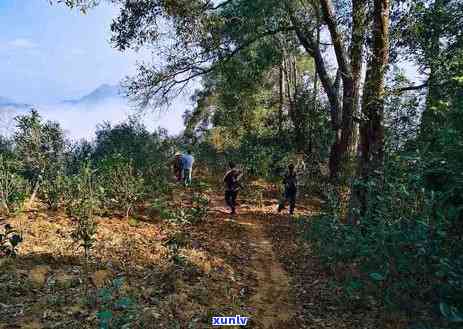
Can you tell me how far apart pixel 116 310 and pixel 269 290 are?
263 cm

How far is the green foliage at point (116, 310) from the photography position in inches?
175

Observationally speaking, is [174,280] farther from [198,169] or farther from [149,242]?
[198,169]

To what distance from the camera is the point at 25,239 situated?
7.20 meters

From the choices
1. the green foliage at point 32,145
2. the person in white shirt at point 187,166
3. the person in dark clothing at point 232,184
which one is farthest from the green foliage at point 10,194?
the person in white shirt at point 187,166

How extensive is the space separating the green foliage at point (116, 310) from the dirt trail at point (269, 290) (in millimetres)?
1755

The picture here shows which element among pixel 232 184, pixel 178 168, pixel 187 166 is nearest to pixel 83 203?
pixel 232 184

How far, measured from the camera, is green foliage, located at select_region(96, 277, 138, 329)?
4.45 metres

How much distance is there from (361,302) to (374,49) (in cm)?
543

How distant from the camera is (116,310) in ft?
17.0

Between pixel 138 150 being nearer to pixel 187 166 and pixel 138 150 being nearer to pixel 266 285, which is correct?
pixel 187 166

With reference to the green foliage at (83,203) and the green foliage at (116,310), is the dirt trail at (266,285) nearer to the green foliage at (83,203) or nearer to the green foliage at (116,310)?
the green foliage at (116,310)

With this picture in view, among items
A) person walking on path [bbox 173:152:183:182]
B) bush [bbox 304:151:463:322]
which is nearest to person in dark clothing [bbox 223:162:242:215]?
person walking on path [bbox 173:152:183:182]

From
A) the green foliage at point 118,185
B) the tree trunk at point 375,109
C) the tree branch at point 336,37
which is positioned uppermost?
the tree branch at point 336,37

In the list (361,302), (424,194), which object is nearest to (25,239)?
(361,302)
